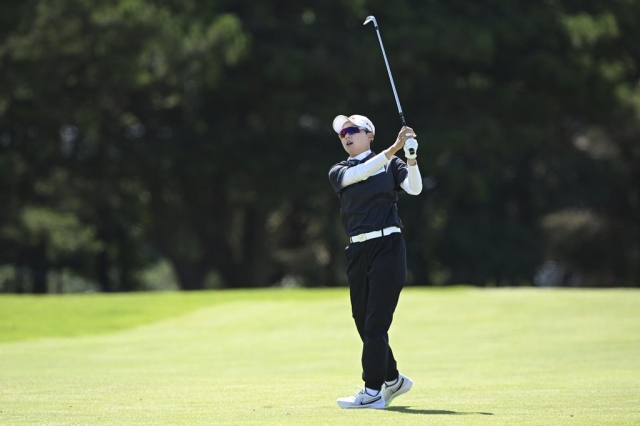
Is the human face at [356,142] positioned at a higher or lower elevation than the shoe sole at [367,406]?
higher

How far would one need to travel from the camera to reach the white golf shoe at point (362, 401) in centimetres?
807

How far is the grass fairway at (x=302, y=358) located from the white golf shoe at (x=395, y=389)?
4.3 inches

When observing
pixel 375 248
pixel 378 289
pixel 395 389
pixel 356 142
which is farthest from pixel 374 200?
pixel 395 389

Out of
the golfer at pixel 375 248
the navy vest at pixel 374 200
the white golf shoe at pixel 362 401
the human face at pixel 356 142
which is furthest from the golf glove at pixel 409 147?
the white golf shoe at pixel 362 401

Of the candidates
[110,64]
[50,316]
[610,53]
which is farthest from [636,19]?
[50,316]

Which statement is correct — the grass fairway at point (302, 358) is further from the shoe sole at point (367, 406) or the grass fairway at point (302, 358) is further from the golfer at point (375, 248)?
the golfer at point (375, 248)

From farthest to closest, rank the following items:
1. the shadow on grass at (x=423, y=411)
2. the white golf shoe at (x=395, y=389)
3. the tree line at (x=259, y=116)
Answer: the tree line at (x=259, y=116)
the white golf shoe at (x=395, y=389)
the shadow on grass at (x=423, y=411)

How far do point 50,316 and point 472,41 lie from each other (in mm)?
19322

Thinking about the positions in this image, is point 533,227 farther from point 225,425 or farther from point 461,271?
point 225,425

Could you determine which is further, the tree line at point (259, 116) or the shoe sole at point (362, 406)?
the tree line at point (259, 116)

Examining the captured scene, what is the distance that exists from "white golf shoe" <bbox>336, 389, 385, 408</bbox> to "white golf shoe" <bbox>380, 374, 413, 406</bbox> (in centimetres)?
16

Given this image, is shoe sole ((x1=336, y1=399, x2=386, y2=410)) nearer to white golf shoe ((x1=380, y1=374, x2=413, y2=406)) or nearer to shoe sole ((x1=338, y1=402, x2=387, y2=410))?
shoe sole ((x1=338, y1=402, x2=387, y2=410))

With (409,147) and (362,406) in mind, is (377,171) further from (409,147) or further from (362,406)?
(362,406)

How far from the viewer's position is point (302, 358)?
1352cm
